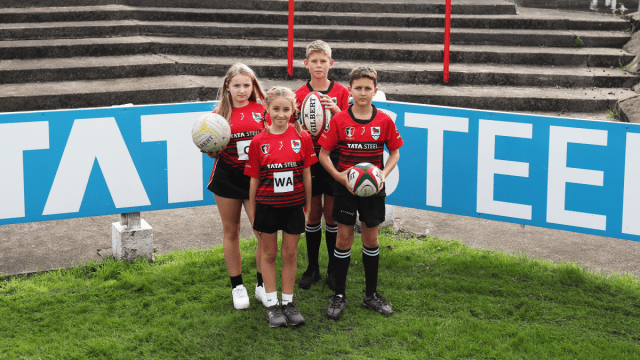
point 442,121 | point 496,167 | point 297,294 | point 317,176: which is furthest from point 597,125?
point 297,294

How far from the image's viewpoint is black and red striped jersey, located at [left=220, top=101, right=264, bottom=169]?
521cm

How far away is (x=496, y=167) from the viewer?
638 centimetres

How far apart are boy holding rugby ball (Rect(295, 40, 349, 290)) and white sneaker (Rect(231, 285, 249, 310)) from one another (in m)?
0.58

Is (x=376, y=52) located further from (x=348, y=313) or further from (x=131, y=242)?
(x=348, y=313)

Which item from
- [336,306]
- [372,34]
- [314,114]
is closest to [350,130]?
[314,114]

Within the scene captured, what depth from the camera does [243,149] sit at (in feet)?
17.2

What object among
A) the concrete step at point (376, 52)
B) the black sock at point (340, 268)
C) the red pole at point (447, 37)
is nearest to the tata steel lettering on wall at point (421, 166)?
the black sock at point (340, 268)

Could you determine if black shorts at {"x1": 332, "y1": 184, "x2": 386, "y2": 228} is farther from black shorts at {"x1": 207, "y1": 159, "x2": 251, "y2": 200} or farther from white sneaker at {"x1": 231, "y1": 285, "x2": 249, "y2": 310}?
white sneaker at {"x1": 231, "y1": 285, "x2": 249, "y2": 310}

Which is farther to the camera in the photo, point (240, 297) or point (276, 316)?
point (240, 297)

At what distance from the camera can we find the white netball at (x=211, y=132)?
4980 millimetres

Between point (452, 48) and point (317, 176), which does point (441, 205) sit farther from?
point (452, 48)

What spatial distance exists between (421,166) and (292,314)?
232 centimetres

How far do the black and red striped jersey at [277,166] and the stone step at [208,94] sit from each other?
6.06 metres

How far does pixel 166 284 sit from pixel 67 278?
0.89m
